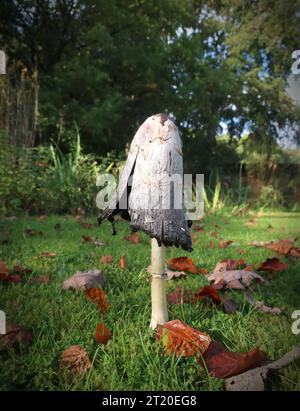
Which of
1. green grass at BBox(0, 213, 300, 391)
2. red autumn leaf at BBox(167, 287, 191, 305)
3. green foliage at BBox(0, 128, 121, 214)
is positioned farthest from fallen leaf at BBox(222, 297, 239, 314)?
green foliage at BBox(0, 128, 121, 214)

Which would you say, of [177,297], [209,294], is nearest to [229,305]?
[209,294]

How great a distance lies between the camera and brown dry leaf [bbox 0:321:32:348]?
1462 mm

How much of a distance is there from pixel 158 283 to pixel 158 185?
381 millimetres

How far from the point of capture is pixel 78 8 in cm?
1173

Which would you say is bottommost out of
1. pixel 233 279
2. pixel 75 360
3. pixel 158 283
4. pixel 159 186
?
pixel 75 360

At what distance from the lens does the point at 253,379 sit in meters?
1.22

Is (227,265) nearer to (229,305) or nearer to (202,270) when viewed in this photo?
(202,270)

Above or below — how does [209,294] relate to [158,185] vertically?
below

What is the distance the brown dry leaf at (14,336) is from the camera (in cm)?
146

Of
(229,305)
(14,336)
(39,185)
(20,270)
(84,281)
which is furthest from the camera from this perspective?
(39,185)

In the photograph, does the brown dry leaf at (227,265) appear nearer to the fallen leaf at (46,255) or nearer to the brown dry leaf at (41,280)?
the brown dry leaf at (41,280)

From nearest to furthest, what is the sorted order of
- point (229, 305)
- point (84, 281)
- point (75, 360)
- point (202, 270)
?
1. point (75, 360)
2. point (229, 305)
3. point (84, 281)
4. point (202, 270)

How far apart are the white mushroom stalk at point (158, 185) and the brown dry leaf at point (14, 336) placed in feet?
1.80

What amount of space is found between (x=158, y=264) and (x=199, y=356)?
344mm
